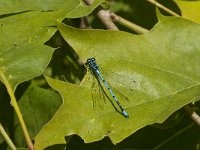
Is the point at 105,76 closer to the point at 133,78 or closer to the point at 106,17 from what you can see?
the point at 133,78

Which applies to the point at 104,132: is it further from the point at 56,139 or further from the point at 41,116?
the point at 41,116

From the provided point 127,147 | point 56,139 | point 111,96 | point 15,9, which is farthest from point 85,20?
point 56,139

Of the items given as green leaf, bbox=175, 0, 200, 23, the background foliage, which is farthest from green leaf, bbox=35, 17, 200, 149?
green leaf, bbox=175, 0, 200, 23

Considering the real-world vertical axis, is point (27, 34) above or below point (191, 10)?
above

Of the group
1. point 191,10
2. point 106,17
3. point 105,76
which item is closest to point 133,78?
point 105,76

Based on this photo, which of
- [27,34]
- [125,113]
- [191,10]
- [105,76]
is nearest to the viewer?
[125,113]

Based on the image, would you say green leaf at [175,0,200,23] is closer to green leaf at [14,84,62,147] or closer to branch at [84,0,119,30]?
branch at [84,0,119,30]

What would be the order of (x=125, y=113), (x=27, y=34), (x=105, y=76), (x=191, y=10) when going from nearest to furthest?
(x=125, y=113)
(x=105, y=76)
(x=27, y=34)
(x=191, y=10)
